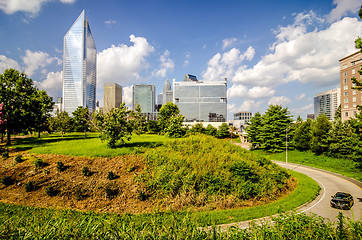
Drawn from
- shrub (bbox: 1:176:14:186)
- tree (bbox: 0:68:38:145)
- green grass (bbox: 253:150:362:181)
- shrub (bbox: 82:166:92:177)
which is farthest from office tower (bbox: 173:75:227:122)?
shrub (bbox: 1:176:14:186)

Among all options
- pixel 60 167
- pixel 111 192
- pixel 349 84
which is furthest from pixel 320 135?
pixel 60 167

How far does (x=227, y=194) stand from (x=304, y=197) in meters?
7.36

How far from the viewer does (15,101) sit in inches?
914

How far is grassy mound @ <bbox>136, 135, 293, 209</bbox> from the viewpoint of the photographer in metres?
12.9

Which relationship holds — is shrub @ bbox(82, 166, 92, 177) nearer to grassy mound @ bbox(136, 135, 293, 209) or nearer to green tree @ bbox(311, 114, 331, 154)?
grassy mound @ bbox(136, 135, 293, 209)

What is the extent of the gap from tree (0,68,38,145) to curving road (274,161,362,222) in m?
33.4

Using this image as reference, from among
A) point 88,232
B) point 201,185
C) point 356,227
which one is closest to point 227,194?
point 201,185

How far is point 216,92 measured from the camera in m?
138

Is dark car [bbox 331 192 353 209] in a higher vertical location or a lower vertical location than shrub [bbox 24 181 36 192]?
lower

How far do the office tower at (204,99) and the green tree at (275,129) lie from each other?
9668 cm

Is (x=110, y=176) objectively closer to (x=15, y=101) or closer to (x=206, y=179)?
(x=206, y=179)

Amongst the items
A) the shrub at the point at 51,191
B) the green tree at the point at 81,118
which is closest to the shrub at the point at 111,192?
the shrub at the point at 51,191

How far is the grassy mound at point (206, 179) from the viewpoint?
42.4 ft

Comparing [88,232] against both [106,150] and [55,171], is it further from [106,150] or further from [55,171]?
[106,150]
